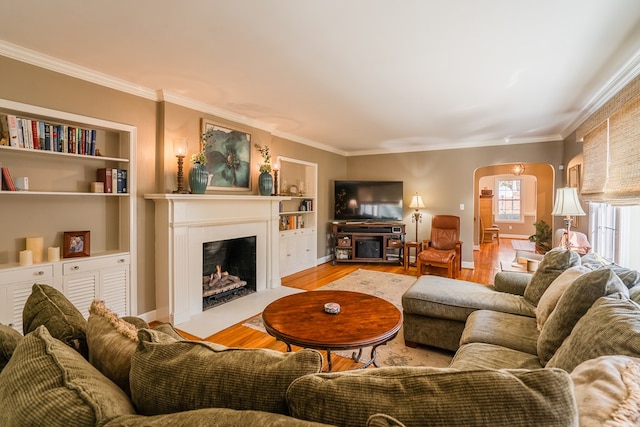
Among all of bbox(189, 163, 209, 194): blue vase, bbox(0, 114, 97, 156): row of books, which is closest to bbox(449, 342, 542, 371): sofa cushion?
bbox(189, 163, 209, 194): blue vase

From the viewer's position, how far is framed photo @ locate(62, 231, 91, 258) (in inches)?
102

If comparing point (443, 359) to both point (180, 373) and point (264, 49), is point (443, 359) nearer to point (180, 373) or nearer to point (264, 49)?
point (180, 373)

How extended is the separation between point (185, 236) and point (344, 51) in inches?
94.8

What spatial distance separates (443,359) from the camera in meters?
2.41

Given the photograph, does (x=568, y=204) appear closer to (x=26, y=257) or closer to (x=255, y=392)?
(x=255, y=392)

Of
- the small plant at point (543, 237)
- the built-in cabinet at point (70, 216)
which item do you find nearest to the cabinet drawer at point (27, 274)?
the built-in cabinet at point (70, 216)

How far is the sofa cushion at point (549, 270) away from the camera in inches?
86.2

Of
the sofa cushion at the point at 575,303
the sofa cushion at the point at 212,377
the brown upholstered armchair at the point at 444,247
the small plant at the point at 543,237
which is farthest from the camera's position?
the small plant at the point at 543,237

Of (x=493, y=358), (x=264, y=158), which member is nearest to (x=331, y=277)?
(x=264, y=158)

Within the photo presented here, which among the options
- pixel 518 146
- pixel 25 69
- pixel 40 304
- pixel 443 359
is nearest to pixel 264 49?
pixel 25 69

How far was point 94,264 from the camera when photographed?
268 centimetres

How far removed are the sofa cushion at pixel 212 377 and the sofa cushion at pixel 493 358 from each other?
1152 mm

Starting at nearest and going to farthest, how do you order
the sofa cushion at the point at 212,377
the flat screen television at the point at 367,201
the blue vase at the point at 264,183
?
1. the sofa cushion at the point at 212,377
2. the blue vase at the point at 264,183
3. the flat screen television at the point at 367,201

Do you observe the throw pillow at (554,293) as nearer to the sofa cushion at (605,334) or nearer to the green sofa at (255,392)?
the sofa cushion at (605,334)
